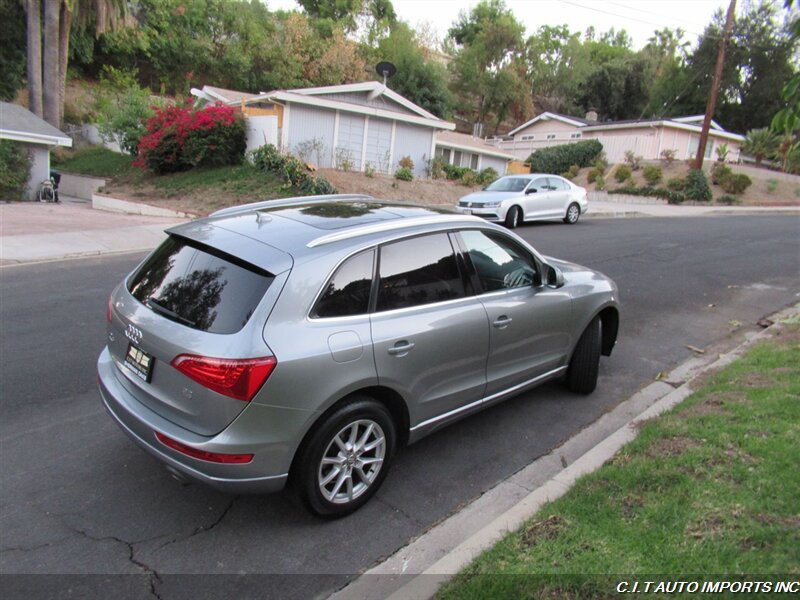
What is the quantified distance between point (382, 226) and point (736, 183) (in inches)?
1332

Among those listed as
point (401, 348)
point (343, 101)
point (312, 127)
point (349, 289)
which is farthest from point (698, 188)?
point (349, 289)

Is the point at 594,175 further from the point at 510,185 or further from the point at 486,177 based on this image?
the point at 510,185

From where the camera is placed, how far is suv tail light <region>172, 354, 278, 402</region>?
2.86m

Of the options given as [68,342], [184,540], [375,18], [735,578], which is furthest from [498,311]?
[375,18]

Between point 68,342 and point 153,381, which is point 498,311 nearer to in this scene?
point 153,381

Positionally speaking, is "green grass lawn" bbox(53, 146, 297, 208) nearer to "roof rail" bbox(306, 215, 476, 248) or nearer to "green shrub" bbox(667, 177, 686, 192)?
"roof rail" bbox(306, 215, 476, 248)

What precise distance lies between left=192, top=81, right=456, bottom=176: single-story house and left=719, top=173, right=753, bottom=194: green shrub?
55.0 feet

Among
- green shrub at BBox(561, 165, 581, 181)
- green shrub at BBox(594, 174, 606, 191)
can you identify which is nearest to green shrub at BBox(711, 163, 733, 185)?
green shrub at BBox(594, 174, 606, 191)

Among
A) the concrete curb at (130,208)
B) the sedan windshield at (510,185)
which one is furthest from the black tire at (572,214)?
the concrete curb at (130,208)

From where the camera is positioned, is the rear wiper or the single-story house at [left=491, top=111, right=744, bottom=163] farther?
the single-story house at [left=491, top=111, right=744, bottom=163]

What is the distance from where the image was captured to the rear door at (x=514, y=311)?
4.16m

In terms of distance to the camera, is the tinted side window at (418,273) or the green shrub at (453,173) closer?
the tinted side window at (418,273)

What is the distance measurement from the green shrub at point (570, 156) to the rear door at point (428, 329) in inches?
1394

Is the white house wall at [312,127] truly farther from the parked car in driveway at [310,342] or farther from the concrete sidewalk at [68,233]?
the parked car in driveway at [310,342]
